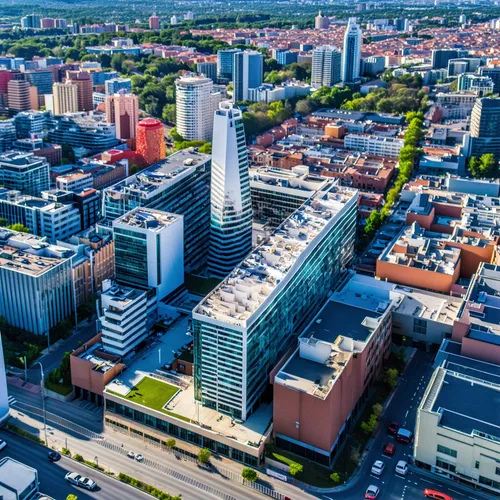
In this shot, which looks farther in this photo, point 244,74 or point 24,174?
point 244,74

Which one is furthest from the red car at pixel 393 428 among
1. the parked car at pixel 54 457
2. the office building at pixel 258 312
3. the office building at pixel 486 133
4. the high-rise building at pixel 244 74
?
the high-rise building at pixel 244 74

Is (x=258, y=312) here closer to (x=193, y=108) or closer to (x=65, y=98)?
(x=193, y=108)

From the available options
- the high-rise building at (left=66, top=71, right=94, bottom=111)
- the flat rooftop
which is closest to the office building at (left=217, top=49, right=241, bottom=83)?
the high-rise building at (left=66, top=71, right=94, bottom=111)

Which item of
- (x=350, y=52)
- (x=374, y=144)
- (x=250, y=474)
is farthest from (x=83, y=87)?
(x=250, y=474)

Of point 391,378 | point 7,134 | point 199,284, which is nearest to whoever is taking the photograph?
point 391,378

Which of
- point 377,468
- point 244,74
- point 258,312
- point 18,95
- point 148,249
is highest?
point 244,74

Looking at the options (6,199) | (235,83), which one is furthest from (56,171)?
(235,83)

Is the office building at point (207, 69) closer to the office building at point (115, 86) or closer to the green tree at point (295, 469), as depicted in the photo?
the office building at point (115, 86)
